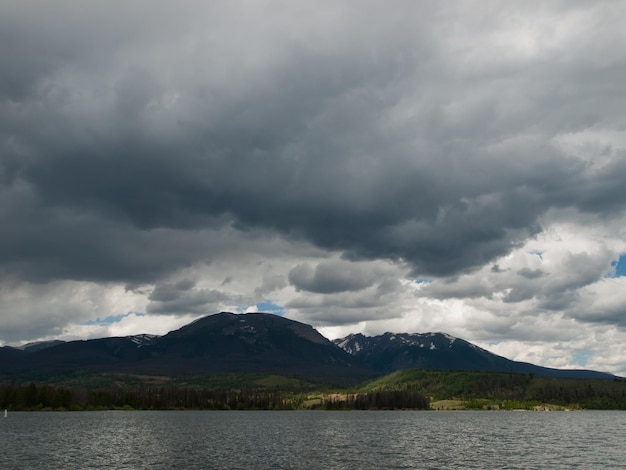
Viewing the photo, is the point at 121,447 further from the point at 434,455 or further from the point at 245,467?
the point at 434,455

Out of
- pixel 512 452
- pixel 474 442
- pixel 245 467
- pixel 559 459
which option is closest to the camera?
pixel 245 467

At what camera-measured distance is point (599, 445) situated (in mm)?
180250

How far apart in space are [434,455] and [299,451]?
35397 mm

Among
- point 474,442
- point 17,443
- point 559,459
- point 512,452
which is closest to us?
point 559,459

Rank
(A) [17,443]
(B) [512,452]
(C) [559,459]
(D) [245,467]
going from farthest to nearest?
(A) [17,443], (B) [512,452], (C) [559,459], (D) [245,467]

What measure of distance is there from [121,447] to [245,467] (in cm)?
6083

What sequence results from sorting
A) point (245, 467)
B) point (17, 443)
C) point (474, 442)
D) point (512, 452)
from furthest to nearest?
1. point (474, 442)
2. point (17, 443)
3. point (512, 452)
4. point (245, 467)

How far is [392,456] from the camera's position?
14662 cm

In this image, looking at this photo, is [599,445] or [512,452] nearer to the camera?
[512,452]

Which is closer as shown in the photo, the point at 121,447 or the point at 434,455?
the point at 434,455

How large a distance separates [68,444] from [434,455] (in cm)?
10544

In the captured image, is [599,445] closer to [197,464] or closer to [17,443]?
[197,464]

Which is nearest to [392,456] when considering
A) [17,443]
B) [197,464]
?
[197,464]

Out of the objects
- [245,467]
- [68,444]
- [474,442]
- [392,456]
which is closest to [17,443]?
[68,444]
